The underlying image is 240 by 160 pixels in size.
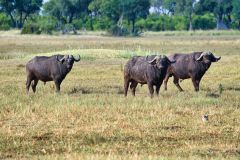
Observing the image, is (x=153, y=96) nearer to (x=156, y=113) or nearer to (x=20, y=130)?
(x=156, y=113)

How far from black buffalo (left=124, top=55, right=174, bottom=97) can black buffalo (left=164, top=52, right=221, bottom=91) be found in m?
1.82

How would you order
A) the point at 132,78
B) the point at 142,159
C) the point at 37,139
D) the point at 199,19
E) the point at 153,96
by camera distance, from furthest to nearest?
the point at 199,19, the point at 132,78, the point at 153,96, the point at 37,139, the point at 142,159

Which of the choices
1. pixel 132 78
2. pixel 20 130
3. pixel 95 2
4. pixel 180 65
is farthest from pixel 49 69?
pixel 95 2

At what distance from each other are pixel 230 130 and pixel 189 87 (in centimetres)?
876

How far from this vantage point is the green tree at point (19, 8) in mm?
102375

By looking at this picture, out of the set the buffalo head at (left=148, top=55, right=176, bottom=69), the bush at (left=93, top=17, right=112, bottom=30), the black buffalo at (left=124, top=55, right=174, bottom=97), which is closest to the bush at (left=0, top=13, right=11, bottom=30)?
the bush at (left=93, top=17, right=112, bottom=30)

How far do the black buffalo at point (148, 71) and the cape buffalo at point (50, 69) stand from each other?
5.95ft

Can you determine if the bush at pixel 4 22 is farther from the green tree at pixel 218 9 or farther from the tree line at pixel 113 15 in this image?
the green tree at pixel 218 9

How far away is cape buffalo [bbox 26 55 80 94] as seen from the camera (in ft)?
60.5

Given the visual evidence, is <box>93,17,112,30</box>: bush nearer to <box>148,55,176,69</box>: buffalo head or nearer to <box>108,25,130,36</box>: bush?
<box>108,25,130,36</box>: bush

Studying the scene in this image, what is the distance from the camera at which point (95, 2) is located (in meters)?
108

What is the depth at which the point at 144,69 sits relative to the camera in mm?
17094

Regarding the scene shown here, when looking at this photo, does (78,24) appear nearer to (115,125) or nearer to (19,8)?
(19,8)

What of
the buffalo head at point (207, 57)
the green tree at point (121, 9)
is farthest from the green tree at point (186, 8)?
the buffalo head at point (207, 57)
